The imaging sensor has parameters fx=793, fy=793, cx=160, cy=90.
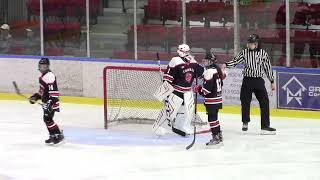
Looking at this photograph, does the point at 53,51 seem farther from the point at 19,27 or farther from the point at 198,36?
the point at 198,36

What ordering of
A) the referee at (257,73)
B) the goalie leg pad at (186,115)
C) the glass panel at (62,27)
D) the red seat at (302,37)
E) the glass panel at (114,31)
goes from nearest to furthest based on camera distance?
1. the goalie leg pad at (186,115)
2. the referee at (257,73)
3. the red seat at (302,37)
4. the glass panel at (114,31)
5. the glass panel at (62,27)

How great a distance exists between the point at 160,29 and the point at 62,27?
6.44 ft

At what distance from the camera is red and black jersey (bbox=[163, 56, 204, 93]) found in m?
9.60

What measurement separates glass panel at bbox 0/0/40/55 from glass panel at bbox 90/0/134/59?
47.0 inches

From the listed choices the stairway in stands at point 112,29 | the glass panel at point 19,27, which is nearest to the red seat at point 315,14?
the stairway in stands at point 112,29

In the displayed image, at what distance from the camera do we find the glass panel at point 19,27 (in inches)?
551

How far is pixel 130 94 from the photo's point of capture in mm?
11297

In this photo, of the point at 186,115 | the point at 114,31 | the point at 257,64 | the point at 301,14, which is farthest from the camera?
the point at 114,31

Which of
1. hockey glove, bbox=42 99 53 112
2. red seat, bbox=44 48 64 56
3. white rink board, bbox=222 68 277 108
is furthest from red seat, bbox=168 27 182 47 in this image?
hockey glove, bbox=42 99 53 112

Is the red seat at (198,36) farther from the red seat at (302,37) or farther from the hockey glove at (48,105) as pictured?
the hockey glove at (48,105)

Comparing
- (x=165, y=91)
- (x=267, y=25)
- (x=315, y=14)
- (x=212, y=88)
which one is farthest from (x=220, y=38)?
(x=212, y=88)

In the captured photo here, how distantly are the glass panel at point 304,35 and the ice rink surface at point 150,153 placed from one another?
1082mm

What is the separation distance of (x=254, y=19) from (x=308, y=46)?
0.98m


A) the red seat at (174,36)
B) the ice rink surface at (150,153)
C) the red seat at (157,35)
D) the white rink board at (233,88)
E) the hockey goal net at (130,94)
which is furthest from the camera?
the red seat at (157,35)
